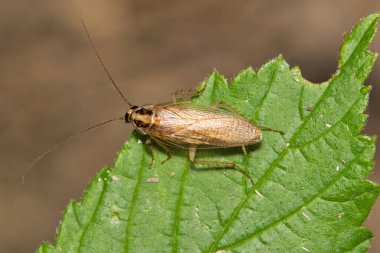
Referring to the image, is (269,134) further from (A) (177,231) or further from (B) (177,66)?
(B) (177,66)

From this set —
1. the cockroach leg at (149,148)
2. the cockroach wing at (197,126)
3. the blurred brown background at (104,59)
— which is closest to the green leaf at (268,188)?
the cockroach leg at (149,148)

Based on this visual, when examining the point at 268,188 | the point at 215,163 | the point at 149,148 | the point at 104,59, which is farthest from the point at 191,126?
the point at 104,59

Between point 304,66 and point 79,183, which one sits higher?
point 304,66

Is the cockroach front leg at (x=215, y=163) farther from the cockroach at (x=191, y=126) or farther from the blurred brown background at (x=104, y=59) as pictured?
the blurred brown background at (x=104, y=59)

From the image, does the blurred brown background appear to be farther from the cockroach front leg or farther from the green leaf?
the green leaf

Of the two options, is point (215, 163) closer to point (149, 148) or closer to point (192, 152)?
point (192, 152)

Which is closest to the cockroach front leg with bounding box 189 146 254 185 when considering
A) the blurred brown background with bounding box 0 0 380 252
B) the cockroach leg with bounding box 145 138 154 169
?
the cockroach leg with bounding box 145 138 154 169

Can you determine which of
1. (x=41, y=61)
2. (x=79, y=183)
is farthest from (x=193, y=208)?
(x=41, y=61)
